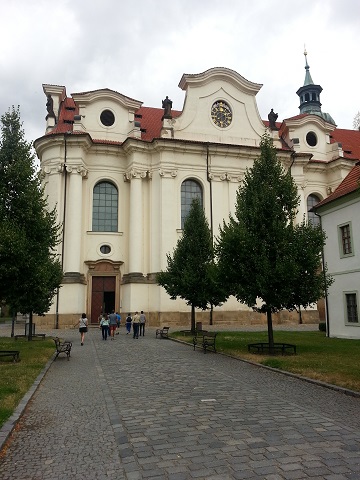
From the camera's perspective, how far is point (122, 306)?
3603cm

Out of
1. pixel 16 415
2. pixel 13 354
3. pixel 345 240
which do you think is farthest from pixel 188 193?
pixel 16 415

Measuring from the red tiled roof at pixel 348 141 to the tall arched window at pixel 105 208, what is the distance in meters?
24.9

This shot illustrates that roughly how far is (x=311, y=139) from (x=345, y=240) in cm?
2404

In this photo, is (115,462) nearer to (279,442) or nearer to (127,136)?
(279,442)

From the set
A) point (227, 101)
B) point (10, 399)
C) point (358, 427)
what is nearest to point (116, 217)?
point (227, 101)

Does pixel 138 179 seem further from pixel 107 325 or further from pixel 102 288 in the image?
pixel 107 325

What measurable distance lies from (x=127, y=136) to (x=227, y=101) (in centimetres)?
1012

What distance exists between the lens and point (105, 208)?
37.8 m

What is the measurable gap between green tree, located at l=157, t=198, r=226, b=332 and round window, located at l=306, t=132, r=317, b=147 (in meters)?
21.9

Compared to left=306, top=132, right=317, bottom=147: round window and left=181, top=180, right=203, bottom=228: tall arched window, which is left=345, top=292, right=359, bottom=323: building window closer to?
left=181, top=180, right=203, bottom=228: tall arched window

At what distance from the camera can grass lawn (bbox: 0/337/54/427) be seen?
844 centimetres

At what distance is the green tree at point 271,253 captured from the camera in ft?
54.3

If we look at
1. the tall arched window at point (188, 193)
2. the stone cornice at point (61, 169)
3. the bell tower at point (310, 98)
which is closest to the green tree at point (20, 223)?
the stone cornice at point (61, 169)

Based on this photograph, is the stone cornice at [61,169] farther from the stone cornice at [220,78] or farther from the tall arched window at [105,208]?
the stone cornice at [220,78]
